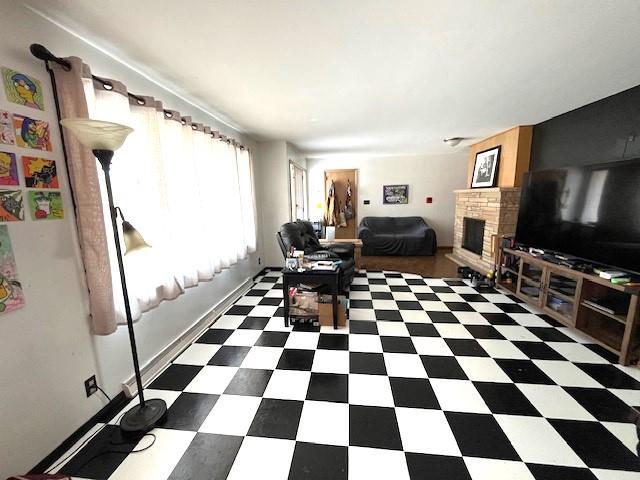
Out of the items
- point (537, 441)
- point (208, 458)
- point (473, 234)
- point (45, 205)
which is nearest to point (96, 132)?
point (45, 205)

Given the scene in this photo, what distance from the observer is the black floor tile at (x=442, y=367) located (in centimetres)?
174

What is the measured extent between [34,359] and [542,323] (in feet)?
12.1

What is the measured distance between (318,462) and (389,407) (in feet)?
1.71

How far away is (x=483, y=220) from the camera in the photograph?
4.02 meters

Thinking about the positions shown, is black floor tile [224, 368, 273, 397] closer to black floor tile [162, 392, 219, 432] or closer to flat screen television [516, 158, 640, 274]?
black floor tile [162, 392, 219, 432]

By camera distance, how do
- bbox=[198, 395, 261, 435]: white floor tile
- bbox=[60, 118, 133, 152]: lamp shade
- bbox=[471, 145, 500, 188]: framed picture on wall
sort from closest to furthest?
bbox=[60, 118, 133, 152]: lamp shade < bbox=[198, 395, 261, 435]: white floor tile < bbox=[471, 145, 500, 188]: framed picture on wall

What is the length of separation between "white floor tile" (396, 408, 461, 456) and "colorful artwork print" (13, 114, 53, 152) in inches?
89.6

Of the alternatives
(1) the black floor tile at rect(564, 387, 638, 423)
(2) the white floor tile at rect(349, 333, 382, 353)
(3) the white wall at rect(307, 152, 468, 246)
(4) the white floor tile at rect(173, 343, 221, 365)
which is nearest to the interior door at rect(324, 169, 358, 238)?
(3) the white wall at rect(307, 152, 468, 246)

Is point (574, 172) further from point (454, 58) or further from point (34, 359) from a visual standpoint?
point (34, 359)

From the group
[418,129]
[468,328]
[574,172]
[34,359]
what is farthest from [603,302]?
[34,359]

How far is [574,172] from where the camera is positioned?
7.64 feet

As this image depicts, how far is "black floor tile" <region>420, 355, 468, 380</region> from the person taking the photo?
1737 millimetres

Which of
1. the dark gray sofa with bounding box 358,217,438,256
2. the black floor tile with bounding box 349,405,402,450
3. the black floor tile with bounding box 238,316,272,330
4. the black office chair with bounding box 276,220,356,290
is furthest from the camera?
the dark gray sofa with bounding box 358,217,438,256

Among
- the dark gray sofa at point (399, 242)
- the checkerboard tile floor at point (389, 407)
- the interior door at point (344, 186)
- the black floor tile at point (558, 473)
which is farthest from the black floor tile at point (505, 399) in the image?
the interior door at point (344, 186)
